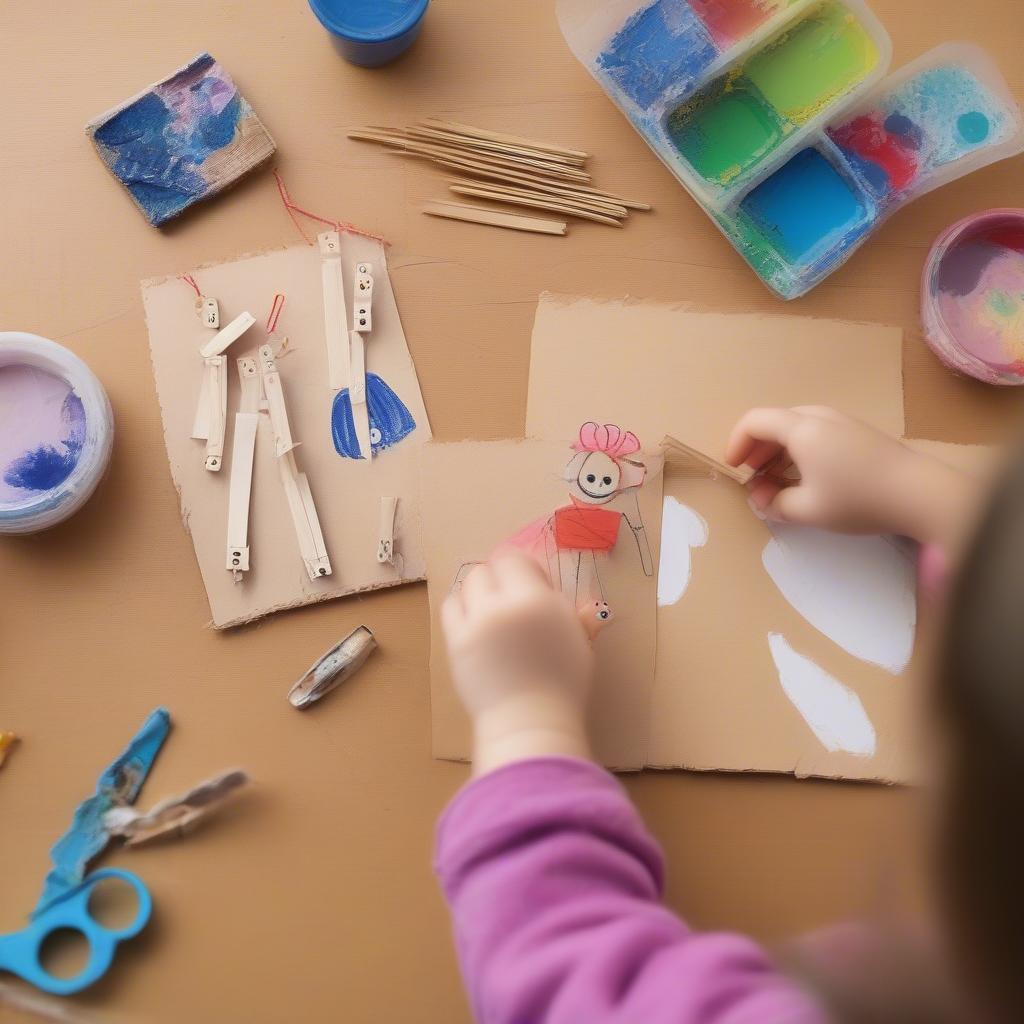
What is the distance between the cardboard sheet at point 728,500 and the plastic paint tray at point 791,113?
0.06 meters

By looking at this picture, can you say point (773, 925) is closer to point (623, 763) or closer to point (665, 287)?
point (623, 763)

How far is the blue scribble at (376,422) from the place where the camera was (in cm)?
73

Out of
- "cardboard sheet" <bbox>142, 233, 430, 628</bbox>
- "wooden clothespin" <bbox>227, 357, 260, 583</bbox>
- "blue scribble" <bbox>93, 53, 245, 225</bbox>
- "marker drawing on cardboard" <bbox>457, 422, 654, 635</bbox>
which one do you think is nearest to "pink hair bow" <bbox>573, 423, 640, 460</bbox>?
"marker drawing on cardboard" <bbox>457, 422, 654, 635</bbox>

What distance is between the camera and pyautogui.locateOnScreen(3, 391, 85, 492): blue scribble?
69cm

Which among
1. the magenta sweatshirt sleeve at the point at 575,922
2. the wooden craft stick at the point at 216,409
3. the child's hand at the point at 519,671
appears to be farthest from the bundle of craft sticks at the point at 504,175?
the magenta sweatshirt sleeve at the point at 575,922

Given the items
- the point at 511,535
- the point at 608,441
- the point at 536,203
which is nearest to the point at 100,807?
the point at 511,535

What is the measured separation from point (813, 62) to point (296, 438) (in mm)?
502

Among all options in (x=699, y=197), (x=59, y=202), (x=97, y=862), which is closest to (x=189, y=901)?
(x=97, y=862)

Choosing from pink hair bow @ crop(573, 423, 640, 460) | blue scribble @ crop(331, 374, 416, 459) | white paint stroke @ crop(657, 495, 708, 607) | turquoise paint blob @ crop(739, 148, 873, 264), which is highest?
blue scribble @ crop(331, 374, 416, 459)

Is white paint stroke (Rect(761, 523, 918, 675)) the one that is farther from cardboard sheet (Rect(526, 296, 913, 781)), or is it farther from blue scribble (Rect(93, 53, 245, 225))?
blue scribble (Rect(93, 53, 245, 225))

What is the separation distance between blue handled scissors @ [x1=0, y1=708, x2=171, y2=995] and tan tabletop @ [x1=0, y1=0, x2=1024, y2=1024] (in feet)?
0.04

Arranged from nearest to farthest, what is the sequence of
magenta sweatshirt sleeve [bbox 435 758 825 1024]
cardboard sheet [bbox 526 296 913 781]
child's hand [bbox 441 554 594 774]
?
Answer: 1. magenta sweatshirt sleeve [bbox 435 758 825 1024]
2. child's hand [bbox 441 554 594 774]
3. cardboard sheet [bbox 526 296 913 781]

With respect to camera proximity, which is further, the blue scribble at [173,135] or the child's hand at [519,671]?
the blue scribble at [173,135]

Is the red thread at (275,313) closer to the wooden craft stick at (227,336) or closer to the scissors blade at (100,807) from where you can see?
the wooden craft stick at (227,336)
